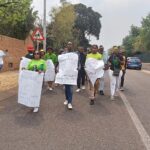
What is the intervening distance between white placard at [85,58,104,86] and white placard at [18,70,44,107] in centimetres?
242

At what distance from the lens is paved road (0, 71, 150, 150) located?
871cm

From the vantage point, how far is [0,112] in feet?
41.0

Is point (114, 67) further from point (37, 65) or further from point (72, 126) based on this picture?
point (72, 126)

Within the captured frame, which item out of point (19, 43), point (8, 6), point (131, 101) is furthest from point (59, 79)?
point (19, 43)

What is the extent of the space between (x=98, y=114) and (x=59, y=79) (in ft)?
5.82

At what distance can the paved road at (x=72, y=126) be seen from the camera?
28.6 ft

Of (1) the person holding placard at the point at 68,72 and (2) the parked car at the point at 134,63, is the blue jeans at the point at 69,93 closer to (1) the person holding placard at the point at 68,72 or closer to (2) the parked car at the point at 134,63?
(1) the person holding placard at the point at 68,72

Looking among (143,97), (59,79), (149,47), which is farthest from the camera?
(149,47)

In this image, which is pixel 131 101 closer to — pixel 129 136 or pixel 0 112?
pixel 0 112

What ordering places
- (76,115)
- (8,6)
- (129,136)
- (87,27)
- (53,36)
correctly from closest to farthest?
(129,136) → (76,115) → (8,6) → (53,36) → (87,27)

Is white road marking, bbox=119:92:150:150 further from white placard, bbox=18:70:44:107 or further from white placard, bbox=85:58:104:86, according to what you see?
white placard, bbox=18:70:44:107

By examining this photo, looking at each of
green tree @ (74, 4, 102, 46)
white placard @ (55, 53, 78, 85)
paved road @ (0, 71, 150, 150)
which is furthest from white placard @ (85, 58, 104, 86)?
green tree @ (74, 4, 102, 46)

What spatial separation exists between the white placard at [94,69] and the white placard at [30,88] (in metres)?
2.42

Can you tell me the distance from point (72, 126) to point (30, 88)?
232 cm
